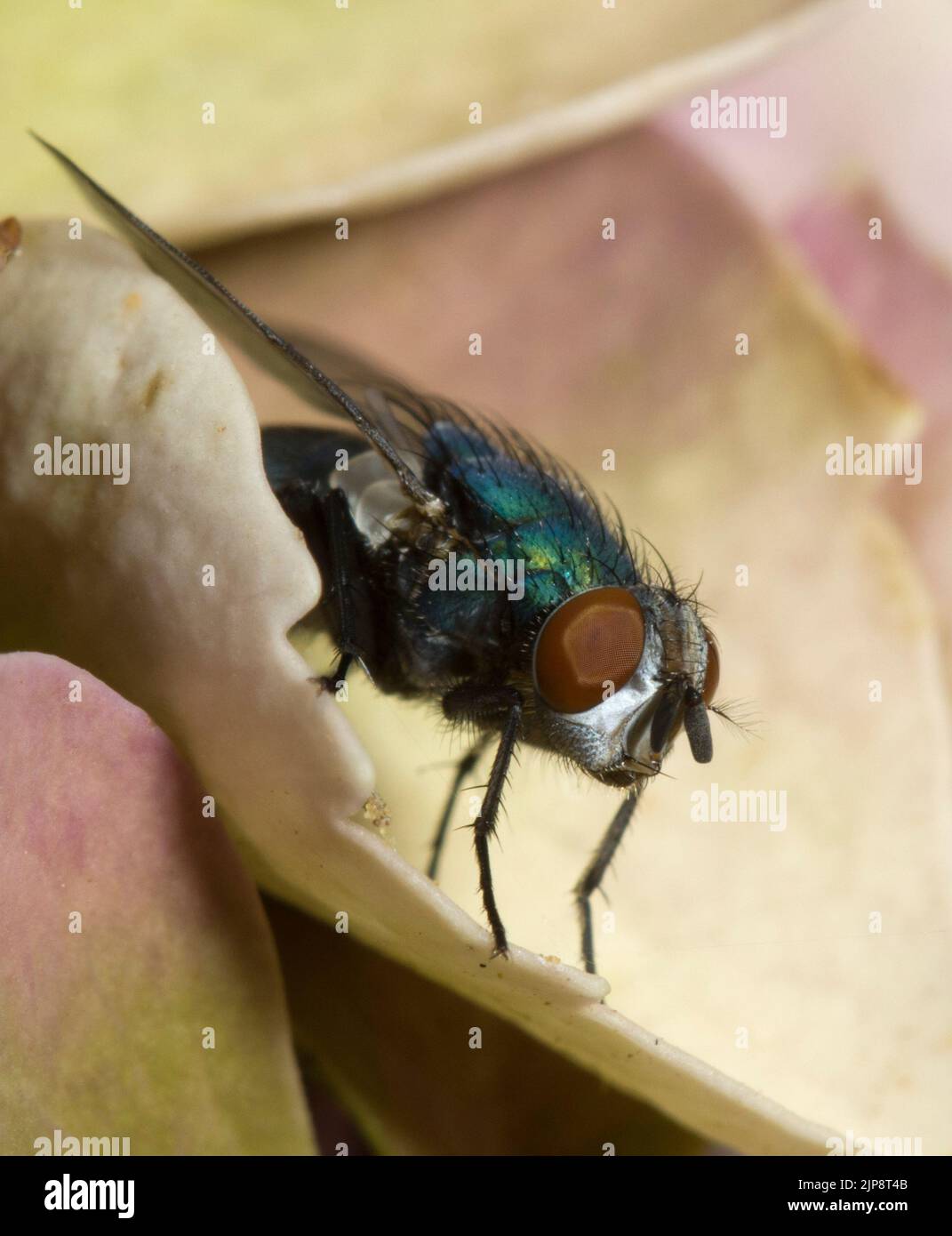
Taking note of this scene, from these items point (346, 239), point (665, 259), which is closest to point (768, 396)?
point (665, 259)

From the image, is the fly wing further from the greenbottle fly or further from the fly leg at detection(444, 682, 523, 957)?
the fly leg at detection(444, 682, 523, 957)

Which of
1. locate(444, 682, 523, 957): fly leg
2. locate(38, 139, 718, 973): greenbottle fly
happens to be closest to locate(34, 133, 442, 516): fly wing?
locate(38, 139, 718, 973): greenbottle fly

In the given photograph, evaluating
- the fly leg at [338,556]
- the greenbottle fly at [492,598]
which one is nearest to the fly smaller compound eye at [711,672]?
the greenbottle fly at [492,598]

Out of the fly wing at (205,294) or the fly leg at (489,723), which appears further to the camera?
the fly leg at (489,723)

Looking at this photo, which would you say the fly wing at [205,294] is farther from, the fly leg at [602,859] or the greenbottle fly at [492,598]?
the fly leg at [602,859]

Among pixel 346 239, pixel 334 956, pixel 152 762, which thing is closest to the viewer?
pixel 152 762

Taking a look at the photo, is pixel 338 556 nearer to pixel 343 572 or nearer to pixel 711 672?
pixel 343 572

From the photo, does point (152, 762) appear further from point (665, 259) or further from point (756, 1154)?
point (665, 259)
